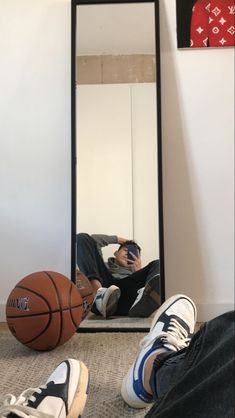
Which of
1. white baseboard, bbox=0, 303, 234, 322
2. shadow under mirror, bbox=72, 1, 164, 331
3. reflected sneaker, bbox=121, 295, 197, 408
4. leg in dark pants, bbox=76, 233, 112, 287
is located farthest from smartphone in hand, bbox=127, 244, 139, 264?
reflected sneaker, bbox=121, 295, 197, 408

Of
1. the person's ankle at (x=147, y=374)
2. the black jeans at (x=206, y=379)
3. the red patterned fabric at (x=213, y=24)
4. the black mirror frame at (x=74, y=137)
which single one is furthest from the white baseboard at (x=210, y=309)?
the black jeans at (x=206, y=379)

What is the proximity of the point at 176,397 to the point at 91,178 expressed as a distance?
1379 mm

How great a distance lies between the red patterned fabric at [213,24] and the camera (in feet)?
6.39

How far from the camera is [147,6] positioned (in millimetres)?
1956

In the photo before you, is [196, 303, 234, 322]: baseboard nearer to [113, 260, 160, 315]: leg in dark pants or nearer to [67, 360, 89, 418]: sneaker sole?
[113, 260, 160, 315]: leg in dark pants

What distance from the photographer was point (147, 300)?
181 cm

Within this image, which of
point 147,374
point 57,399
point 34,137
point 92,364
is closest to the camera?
Answer: point 57,399

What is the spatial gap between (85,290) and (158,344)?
805 mm

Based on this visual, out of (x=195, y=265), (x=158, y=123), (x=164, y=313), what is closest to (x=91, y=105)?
(x=158, y=123)

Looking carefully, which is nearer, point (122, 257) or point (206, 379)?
point (206, 379)

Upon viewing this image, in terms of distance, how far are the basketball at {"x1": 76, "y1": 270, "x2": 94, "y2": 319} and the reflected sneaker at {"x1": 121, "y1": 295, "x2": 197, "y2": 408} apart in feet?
1.65

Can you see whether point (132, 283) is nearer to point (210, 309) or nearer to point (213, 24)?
point (210, 309)

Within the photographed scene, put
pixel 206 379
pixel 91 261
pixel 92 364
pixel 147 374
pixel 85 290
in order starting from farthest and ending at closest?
pixel 91 261 → pixel 85 290 → pixel 92 364 → pixel 147 374 → pixel 206 379

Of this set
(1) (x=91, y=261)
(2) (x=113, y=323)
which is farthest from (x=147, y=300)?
(1) (x=91, y=261)
